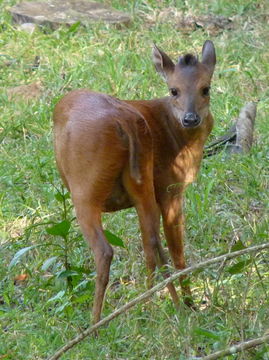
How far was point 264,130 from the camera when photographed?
789cm

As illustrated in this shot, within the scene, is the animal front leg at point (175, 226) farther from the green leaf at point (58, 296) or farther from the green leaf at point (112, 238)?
the green leaf at point (58, 296)

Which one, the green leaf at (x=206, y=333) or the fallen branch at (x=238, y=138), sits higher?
the green leaf at (x=206, y=333)

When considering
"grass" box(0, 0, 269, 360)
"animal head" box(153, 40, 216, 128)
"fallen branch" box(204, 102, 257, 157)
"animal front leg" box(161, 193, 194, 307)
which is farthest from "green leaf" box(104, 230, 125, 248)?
"fallen branch" box(204, 102, 257, 157)

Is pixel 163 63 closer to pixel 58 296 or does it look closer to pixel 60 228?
pixel 60 228

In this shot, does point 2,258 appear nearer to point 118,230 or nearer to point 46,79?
point 118,230

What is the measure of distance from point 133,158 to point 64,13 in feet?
19.0

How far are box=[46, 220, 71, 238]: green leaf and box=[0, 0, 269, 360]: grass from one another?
0.09m

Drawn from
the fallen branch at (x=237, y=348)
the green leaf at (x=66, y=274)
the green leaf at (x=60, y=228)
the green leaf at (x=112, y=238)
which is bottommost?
the green leaf at (x=66, y=274)

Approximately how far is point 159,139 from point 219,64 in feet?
12.1

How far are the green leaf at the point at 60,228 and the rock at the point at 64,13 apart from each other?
16.8 feet

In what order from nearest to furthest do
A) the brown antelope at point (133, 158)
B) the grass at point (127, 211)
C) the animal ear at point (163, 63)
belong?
the grass at point (127, 211) < the brown antelope at point (133, 158) < the animal ear at point (163, 63)

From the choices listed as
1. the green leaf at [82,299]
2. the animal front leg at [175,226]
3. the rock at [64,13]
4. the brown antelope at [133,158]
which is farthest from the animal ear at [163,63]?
the rock at [64,13]

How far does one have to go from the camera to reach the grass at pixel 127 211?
488 cm

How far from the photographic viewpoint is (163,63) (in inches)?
235
